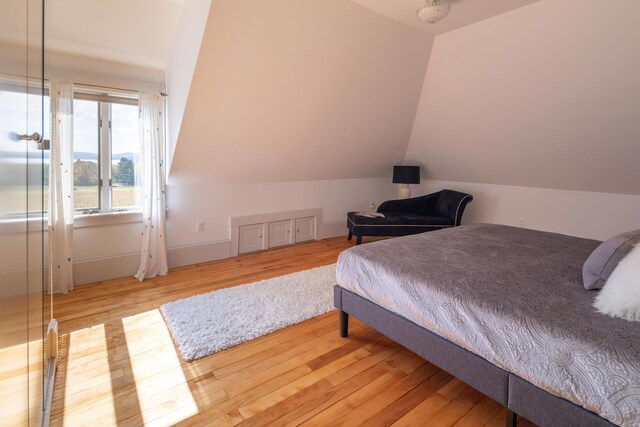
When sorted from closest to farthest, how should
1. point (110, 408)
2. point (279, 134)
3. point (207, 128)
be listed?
1. point (110, 408)
2. point (207, 128)
3. point (279, 134)

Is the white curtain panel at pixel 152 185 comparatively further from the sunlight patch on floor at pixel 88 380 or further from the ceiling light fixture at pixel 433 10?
the ceiling light fixture at pixel 433 10

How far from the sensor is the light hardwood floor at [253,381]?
4.94ft

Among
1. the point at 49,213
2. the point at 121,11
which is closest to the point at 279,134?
the point at 121,11

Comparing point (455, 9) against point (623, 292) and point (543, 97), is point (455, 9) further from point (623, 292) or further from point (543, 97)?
point (623, 292)

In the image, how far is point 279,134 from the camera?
356 cm

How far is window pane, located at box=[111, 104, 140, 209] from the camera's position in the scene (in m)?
3.12

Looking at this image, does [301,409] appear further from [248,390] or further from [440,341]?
[440,341]

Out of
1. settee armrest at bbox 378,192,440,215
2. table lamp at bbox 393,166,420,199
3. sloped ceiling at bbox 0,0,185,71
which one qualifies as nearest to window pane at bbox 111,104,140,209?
sloped ceiling at bbox 0,0,185,71

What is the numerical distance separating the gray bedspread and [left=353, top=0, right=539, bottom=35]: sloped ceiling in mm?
1963

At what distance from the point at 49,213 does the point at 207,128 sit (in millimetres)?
1478

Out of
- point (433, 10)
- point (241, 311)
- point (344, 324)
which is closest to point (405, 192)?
point (433, 10)

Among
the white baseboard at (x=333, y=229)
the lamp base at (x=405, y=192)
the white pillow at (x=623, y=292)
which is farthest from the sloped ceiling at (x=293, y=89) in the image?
the white pillow at (x=623, y=292)

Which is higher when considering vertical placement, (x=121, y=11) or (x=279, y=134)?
(x=121, y=11)

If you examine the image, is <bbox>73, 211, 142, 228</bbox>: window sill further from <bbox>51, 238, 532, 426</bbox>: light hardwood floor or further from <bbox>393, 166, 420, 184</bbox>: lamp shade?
<bbox>393, 166, 420, 184</bbox>: lamp shade
